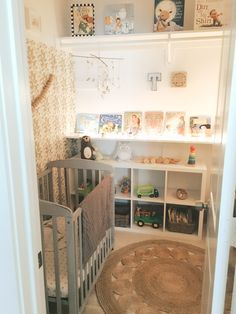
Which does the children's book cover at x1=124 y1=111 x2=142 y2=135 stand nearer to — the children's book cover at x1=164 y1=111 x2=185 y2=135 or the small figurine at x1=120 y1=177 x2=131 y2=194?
the children's book cover at x1=164 y1=111 x2=185 y2=135

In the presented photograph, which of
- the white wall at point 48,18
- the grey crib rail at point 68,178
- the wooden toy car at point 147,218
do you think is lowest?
the wooden toy car at point 147,218

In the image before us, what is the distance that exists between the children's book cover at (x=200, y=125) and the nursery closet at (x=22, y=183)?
6.76 ft

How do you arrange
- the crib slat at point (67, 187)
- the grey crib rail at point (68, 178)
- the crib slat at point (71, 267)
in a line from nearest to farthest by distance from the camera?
the crib slat at point (71, 267), the grey crib rail at point (68, 178), the crib slat at point (67, 187)

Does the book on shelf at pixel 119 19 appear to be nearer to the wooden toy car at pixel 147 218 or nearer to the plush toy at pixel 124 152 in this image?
the plush toy at pixel 124 152

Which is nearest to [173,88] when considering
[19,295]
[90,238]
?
[90,238]

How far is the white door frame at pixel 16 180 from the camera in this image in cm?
72

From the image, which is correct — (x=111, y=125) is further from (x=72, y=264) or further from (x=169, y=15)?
(x=72, y=264)

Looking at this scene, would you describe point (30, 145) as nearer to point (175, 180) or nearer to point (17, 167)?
point (17, 167)

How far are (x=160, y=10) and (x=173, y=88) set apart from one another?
2.50 ft

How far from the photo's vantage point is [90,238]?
1862 millimetres

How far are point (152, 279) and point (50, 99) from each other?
6.08ft

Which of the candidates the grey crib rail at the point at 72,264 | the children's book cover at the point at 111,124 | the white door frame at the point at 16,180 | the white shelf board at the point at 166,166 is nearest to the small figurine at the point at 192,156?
the white shelf board at the point at 166,166

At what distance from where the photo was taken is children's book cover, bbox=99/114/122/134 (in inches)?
120

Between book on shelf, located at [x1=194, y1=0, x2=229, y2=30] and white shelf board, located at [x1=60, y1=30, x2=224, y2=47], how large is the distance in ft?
0.27
